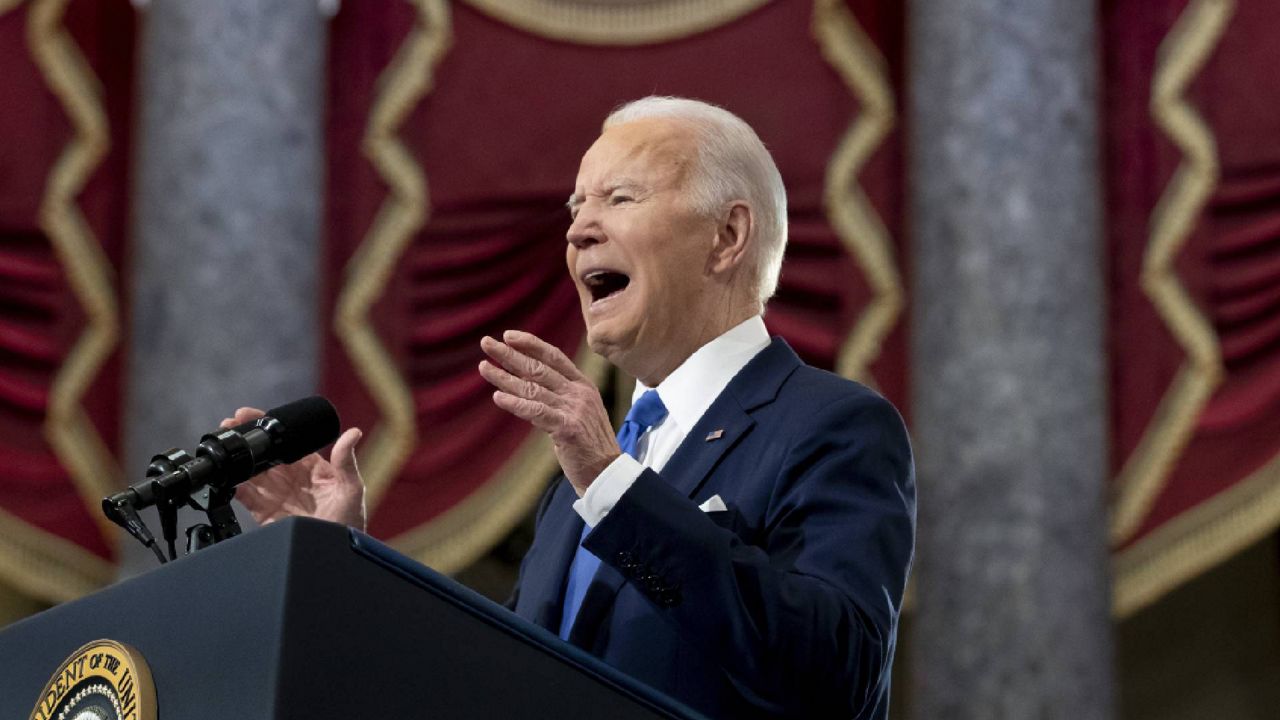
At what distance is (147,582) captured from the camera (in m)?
1.43

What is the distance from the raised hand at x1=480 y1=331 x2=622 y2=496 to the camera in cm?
164

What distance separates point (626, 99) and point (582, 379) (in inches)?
143

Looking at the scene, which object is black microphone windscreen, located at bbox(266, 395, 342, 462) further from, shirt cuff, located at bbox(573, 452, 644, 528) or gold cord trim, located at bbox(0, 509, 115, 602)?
gold cord trim, located at bbox(0, 509, 115, 602)

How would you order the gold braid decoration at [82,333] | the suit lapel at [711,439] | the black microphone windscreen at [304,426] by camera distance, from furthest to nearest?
the gold braid decoration at [82,333]
the suit lapel at [711,439]
the black microphone windscreen at [304,426]

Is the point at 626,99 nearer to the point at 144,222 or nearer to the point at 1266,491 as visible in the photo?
the point at 144,222

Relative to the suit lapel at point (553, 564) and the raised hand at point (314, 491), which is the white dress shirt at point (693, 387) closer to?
the suit lapel at point (553, 564)

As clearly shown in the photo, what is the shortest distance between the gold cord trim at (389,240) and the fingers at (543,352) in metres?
3.40

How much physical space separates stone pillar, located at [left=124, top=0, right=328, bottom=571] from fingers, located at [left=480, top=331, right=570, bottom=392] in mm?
3286

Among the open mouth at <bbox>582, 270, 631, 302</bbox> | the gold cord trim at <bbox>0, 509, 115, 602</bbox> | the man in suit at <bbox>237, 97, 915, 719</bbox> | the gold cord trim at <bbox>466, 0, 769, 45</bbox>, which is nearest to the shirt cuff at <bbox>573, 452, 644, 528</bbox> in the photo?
the man in suit at <bbox>237, 97, 915, 719</bbox>

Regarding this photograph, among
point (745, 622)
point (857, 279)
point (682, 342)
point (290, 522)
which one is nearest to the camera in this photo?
point (290, 522)

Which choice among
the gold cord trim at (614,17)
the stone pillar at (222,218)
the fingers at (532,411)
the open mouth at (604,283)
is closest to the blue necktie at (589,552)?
the open mouth at (604,283)

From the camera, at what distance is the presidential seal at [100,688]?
1.38 metres

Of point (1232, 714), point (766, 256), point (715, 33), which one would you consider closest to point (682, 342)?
point (766, 256)

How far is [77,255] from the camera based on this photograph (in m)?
5.09
